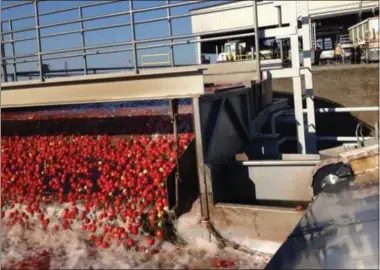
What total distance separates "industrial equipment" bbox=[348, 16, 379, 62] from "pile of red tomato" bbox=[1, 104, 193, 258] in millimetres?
9792

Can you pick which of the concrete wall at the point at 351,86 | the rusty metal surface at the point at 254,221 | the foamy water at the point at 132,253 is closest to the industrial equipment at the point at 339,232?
the rusty metal surface at the point at 254,221

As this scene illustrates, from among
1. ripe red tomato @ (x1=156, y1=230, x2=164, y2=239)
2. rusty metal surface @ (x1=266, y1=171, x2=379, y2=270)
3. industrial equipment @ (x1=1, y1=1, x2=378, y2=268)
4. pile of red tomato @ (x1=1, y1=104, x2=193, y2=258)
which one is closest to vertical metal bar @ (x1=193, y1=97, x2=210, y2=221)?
industrial equipment @ (x1=1, y1=1, x2=378, y2=268)

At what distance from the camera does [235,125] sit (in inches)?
297

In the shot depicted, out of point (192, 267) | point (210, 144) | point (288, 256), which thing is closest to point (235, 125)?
point (210, 144)

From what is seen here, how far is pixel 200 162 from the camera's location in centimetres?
599

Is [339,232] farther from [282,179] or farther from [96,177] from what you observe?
[96,177]

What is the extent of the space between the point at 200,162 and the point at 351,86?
7925mm

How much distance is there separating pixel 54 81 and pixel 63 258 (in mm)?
3013

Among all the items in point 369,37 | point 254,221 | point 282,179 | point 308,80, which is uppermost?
point 369,37

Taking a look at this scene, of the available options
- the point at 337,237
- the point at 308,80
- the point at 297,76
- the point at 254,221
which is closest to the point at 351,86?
the point at 308,80

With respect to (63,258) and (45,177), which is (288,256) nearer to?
(63,258)

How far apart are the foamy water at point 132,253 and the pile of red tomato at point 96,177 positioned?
A: 6.5 inches

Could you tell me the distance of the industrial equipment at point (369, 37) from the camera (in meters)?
14.4

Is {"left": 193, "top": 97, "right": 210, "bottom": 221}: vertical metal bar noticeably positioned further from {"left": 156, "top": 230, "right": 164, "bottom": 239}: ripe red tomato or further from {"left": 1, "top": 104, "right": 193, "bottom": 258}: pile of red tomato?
{"left": 156, "top": 230, "right": 164, "bottom": 239}: ripe red tomato
